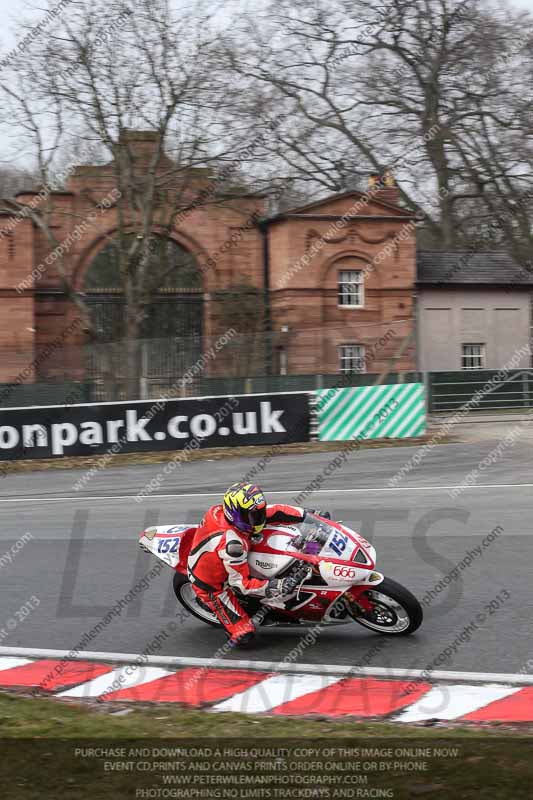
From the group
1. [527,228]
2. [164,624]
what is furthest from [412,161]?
[164,624]

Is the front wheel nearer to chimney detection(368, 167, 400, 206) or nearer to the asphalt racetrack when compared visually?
the asphalt racetrack

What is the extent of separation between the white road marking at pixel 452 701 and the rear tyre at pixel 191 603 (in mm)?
2391

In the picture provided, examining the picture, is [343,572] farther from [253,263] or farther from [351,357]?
[253,263]

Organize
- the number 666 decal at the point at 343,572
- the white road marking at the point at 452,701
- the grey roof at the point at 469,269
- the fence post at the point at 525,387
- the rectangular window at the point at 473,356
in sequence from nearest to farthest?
the white road marking at the point at 452,701
the number 666 decal at the point at 343,572
the fence post at the point at 525,387
the rectangular window at the point at 473,356
the grey roof at the point at 469,269

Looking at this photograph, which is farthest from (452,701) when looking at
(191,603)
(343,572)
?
(191,603)

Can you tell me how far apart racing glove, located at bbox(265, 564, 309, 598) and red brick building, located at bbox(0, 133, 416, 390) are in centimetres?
3047

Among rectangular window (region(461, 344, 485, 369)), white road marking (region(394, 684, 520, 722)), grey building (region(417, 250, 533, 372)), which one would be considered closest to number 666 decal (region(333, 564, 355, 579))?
white road marking (region(394, 684, 520, 722))

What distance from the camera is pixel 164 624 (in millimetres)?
8930

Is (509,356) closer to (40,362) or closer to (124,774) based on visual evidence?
(40,362)

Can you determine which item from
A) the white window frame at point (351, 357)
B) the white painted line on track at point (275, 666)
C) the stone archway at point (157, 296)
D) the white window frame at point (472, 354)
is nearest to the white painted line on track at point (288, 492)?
the white window frame at point (351, 357)

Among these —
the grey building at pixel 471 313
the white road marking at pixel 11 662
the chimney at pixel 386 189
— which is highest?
the chimney at pixel 386 189

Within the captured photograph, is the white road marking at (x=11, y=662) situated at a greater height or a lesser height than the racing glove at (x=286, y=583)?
lesser

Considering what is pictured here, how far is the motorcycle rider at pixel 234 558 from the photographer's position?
7.73 meters

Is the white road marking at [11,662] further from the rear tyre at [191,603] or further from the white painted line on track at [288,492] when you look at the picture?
the white painted line on track at [288,492]
